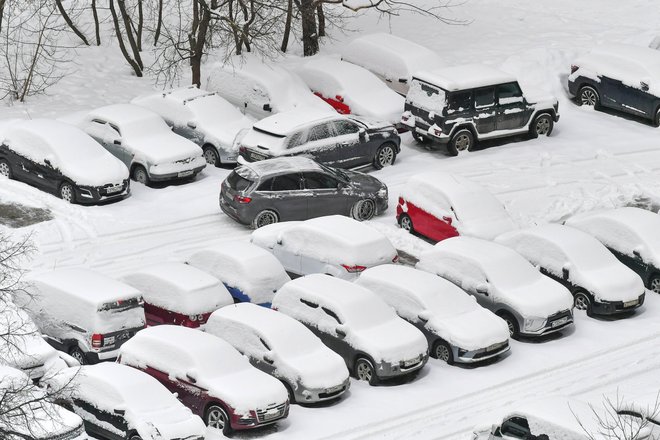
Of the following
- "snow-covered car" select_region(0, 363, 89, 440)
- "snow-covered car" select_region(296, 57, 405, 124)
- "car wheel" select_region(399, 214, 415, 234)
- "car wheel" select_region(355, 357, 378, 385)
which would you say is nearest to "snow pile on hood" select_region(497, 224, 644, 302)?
"car wheel" select_region(399, 214, 415, 234)

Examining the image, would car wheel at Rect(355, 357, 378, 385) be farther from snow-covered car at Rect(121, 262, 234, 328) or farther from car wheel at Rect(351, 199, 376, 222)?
car wheel at Rect(351, 199, 376, 222)

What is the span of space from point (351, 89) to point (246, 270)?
10170mm

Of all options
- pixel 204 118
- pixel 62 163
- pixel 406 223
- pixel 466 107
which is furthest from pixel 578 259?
pixel 62 163

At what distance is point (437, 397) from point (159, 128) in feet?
39.4

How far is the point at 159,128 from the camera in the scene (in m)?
31.0

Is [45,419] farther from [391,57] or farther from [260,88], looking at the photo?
[391,57]

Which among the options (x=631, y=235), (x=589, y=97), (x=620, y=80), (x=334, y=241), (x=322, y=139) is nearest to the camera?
(x=334, y=241)

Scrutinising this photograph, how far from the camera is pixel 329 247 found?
84.2ft

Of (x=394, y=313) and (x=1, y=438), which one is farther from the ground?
(x=1, y=438)

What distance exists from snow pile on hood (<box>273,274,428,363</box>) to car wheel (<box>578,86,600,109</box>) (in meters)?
14.0

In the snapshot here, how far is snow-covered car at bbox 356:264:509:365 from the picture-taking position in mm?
23016

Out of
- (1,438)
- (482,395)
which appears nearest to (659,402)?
(482,395)

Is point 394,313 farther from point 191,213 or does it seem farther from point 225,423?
point 191,213

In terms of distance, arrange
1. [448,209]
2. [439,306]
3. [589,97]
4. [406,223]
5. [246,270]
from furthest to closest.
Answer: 1. [589,97]
2. [406,223]
3. [448,209]
4. [246,270]
5. [439,306]
